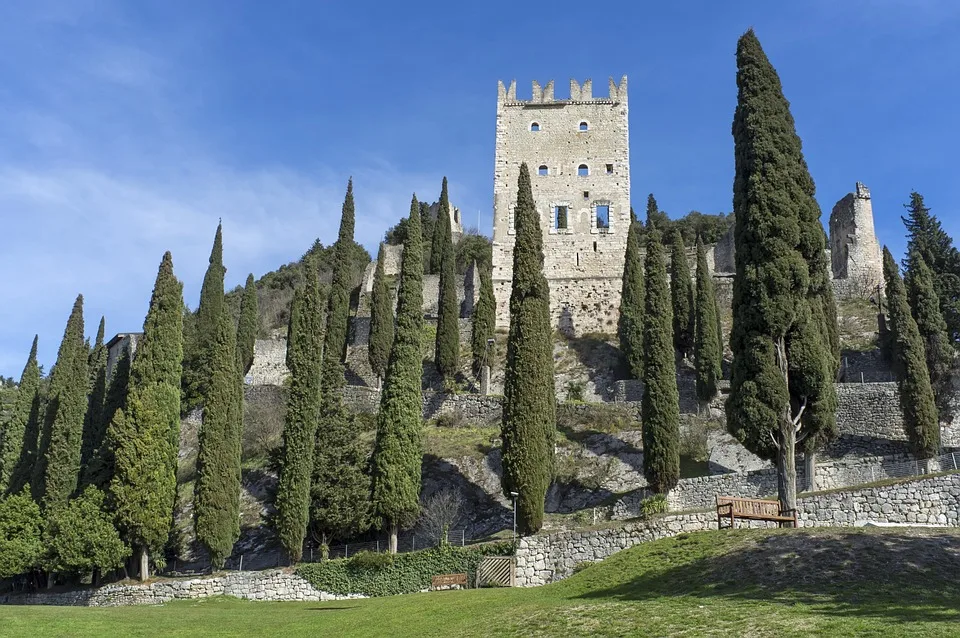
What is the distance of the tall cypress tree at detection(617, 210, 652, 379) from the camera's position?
40188mm

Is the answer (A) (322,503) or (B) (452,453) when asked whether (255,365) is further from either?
(A) (322,503)

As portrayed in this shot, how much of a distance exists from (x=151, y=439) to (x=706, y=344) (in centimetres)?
2281

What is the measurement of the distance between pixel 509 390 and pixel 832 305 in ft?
47.3

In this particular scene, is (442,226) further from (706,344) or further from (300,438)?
(300,438)

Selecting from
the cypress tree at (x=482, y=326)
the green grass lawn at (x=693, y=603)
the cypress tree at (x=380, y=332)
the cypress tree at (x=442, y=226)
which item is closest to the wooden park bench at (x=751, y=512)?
the green grass lawn at (x=693, y=603)

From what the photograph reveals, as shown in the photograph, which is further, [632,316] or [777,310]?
[632,316]

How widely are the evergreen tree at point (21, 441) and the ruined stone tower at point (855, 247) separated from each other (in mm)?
46369

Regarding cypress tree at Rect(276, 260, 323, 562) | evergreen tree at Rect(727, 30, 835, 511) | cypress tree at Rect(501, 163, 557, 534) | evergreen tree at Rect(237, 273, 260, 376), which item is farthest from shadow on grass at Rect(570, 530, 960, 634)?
evergreen tree at Rect(237, 273, 260, 376)

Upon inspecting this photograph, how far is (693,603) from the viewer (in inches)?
523

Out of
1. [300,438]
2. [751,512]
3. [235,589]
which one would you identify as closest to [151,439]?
[300,438]

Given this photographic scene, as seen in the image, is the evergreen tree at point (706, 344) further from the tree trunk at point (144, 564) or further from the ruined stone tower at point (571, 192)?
the tree trunk at point (144, 564)

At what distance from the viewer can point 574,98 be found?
52469 millimetres

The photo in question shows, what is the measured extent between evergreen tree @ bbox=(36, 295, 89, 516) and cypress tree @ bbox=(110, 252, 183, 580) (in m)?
4.99

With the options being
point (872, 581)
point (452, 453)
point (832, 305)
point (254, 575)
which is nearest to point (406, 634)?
point (872, 581)
